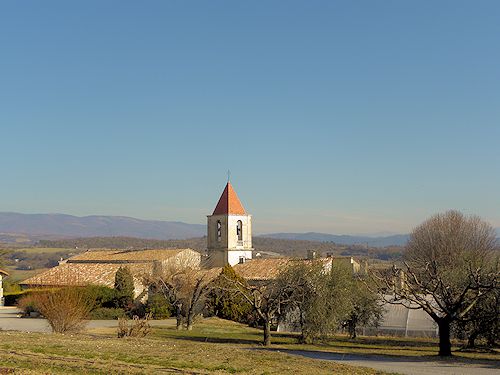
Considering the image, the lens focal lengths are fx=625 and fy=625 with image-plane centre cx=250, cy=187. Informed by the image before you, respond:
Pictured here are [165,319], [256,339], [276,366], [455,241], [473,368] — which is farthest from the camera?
[455,241]

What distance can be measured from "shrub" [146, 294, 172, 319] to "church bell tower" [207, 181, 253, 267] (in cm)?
1473

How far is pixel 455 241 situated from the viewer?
215 ft

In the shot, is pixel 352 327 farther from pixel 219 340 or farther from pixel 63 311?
pixel 63 311

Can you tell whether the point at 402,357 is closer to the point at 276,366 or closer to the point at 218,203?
the point at 276,366

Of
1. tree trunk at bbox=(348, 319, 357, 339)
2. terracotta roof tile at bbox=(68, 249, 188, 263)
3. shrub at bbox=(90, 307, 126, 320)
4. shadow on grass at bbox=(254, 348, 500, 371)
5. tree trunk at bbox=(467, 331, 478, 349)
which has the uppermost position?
terracotta roof tile at bbox=(68, 249, 188, 263)

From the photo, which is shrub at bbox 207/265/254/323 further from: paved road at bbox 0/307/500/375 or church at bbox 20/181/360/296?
paved road at bbox 0/307/500/375

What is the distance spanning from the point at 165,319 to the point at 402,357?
2780cm

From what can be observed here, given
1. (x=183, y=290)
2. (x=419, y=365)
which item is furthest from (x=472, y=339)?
(x=183, y=290)

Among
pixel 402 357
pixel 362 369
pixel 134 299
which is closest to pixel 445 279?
pixel 402 357

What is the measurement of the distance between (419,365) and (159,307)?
1213 inches

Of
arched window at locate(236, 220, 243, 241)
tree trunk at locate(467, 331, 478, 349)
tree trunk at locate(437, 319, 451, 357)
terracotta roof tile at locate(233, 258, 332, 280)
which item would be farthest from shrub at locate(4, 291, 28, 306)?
tree trunk at locate(437, 319, 451, 357)

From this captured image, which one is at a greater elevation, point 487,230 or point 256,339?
point 487,230

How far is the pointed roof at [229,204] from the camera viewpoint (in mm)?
65312

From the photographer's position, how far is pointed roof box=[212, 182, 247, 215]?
65312mm
